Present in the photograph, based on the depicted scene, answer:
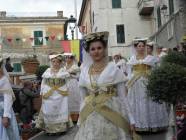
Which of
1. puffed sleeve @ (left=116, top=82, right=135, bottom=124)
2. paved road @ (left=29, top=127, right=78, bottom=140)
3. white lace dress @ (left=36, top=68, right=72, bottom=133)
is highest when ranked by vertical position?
puffed sleeve @ (left=116, top=82, right=135, bottom=124)

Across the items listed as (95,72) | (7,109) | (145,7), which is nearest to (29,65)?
(7,109)

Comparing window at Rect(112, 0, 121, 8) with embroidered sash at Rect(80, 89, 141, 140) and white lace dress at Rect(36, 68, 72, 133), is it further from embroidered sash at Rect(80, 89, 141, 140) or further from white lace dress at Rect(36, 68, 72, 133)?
embroidered sash at Rect(80, 89, 141, 140)

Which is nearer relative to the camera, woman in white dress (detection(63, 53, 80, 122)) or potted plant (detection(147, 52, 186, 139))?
potted plant (detection(147, 52, 186, 139))

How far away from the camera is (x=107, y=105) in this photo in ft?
22.4

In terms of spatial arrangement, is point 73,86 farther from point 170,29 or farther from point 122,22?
point 122,22

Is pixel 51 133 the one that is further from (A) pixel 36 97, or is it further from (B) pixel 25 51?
(B) pixel 25 51

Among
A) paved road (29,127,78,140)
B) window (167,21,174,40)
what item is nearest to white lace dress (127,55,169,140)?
paved road (29,127,78,140)

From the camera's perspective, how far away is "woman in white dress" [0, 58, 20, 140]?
8.78 m

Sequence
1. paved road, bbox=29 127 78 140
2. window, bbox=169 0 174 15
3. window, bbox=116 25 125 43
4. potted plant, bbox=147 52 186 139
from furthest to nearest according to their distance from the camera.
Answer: window, bbox=116 25 125 43, window, bbox=169 0 174 15, paved road, bbox=29 127 78 140, potted plant, bbox=147 52 186 139

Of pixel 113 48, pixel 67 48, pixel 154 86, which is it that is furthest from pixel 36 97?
pixel 113 48

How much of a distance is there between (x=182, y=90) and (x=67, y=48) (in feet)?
79.8

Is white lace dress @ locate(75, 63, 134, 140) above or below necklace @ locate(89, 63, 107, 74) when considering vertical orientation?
below

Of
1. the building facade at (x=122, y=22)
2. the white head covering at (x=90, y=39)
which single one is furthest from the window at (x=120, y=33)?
the white head covering at (x=90, y=39)

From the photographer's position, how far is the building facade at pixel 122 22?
164 feet
